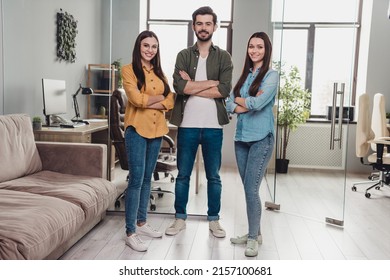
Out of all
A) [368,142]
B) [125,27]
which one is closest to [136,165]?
[125,27]

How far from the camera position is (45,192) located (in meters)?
2.71

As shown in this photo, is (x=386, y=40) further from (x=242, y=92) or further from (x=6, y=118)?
(x=6, y=118)

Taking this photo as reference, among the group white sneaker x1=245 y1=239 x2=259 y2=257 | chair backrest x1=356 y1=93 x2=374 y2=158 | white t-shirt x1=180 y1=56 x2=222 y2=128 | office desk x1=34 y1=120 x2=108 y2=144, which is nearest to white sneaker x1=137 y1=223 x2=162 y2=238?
white sneaker x1=245 y1=239 x2=259 y2=257

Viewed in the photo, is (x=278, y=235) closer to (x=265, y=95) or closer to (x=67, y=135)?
(x=265, y=95)

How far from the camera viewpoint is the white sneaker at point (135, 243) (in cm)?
269

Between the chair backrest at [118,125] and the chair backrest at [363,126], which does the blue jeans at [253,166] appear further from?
the chair backrest at [363,126]

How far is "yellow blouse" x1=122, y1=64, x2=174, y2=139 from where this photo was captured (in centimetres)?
265

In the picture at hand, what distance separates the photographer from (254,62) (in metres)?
2.68

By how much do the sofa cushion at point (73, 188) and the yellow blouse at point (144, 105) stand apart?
511 millimetres

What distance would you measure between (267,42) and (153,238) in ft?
4.68

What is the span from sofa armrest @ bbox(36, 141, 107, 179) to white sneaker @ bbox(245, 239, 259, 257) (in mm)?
1179

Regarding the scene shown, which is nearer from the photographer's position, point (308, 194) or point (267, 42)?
point (267, 42)

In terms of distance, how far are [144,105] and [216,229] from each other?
996 mm

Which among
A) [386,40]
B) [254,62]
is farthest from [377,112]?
[254,62]
